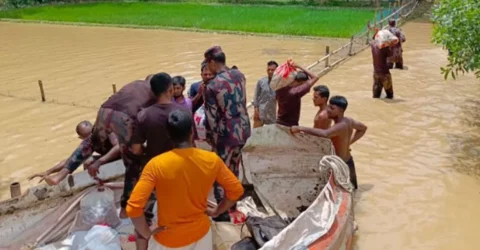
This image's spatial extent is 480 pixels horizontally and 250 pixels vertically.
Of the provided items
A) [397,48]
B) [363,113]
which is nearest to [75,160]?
[363,113]

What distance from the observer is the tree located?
20.1ft

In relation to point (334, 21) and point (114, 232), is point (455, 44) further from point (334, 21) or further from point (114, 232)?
point (334, 21)

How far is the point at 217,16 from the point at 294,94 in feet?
61.9

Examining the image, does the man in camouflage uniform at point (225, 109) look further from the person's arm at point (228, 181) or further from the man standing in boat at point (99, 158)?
the person's arm at point (228, 181)

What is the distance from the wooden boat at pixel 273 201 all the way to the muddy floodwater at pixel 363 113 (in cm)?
77

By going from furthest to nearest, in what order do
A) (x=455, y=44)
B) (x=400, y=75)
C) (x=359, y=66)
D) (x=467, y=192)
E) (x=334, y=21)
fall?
(x=334, y=21), (x=359, y=66), (x=400, y=75), (x=455, y=44), (x=467, y=192)

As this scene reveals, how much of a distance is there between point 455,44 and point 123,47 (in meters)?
12.3

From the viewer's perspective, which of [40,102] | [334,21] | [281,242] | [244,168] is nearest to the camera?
[281,242]

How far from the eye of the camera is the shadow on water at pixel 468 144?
6309 mm

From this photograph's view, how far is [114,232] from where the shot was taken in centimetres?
401

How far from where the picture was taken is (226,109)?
418 centimetres

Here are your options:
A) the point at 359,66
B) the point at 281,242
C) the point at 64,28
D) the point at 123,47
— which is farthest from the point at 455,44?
the point at 64,28

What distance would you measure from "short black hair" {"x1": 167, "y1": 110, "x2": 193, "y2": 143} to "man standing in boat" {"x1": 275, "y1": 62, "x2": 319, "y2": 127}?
288 cm

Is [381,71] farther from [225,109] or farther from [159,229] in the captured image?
[159,229]
